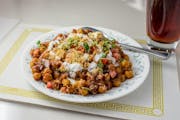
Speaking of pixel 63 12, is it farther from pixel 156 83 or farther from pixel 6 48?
pixel 156 83

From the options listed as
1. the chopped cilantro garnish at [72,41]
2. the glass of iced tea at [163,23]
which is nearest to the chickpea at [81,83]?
the chopped cilantro garnish at [72,41]

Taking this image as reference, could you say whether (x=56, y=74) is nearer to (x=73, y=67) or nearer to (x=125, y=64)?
(x=73, y=67)

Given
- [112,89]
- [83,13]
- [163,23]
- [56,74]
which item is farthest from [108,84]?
[83,13]

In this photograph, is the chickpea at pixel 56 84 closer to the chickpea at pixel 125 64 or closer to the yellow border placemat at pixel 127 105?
the yellow border placemat at pixel 127 105

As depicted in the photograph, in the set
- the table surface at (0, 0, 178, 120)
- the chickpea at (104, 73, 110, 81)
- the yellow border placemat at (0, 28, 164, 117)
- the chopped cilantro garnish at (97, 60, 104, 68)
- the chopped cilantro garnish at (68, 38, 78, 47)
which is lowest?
the yellow border placemat at (0, 28, 164, 117)

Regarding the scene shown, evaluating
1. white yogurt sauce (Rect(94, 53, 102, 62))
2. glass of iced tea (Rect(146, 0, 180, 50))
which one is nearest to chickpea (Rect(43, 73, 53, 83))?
white yogurt sauce (Rect(94, 53, 102, 62))

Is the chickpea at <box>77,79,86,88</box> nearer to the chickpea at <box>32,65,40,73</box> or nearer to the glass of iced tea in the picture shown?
the chickpea at <box>32,65,40,73</box>

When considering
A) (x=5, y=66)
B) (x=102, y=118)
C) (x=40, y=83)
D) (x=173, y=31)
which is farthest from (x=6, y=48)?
(x=173, y=31)

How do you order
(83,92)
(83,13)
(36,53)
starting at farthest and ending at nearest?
(83,13)
(36,53)
(83,92)
